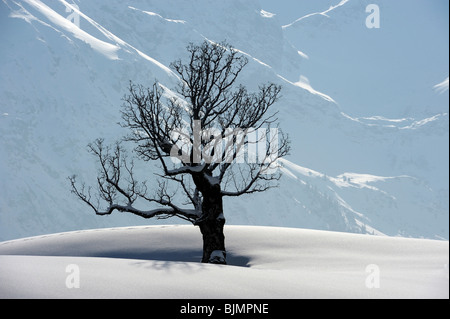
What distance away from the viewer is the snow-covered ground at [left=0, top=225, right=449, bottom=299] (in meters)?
9.16

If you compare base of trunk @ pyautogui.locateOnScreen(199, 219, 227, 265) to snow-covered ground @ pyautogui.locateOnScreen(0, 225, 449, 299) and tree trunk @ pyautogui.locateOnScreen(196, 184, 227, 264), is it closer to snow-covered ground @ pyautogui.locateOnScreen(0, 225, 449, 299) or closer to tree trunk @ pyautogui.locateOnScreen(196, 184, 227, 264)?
tree trunk @ pyautogui.locateOnScreen(196, 184, 227, 264)

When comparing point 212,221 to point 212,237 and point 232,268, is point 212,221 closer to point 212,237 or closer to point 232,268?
point 212,237

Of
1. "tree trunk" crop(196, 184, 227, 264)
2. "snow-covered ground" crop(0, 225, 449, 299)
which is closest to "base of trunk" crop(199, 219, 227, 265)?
"tree trunk" crop(196, 184, 227, 264)

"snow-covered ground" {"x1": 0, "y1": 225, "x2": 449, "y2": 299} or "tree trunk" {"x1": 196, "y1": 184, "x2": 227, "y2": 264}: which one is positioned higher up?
"tree trunk" {"x1": 196, "y1": 184, "x2": 227, "y2": 264}

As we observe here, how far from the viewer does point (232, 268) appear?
13.1m

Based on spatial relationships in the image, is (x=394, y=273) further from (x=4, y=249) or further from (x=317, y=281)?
(x=4, y=249)

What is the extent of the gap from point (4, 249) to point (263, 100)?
12.7 m

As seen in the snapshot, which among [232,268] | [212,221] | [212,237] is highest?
[212,221]

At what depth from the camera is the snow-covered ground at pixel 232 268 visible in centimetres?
916

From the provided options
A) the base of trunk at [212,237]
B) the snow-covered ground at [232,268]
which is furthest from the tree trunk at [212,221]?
the snow-covered ground at [232,268]

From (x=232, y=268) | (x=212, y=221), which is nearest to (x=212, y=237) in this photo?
(x=212, y=221)

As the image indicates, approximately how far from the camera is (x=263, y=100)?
59.1 ft

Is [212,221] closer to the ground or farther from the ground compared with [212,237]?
farther from the ground
